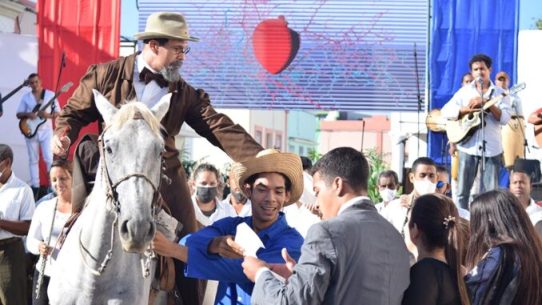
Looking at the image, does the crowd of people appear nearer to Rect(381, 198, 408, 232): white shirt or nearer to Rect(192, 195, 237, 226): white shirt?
Rect(381, 198, 408, 232): white shirt

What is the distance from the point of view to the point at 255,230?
18.0ft

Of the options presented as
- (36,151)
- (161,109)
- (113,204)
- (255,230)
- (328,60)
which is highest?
(328,60)

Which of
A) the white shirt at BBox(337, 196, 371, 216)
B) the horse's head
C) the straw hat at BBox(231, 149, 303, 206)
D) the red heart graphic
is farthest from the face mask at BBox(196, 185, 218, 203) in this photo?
the white shirt at BBox(337, 196, 371, 216)

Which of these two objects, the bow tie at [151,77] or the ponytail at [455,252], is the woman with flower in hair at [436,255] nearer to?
the ponytail at [455,252]

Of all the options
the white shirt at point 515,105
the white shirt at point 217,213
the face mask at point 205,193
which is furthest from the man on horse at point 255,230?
the white shirt at point 515,105

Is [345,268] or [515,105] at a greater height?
[515,105]

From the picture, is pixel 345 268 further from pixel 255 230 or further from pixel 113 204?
pixel 113 204

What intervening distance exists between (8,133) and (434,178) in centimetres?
990

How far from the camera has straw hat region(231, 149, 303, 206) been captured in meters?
5.76

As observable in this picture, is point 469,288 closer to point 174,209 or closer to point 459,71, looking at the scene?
point 174,209

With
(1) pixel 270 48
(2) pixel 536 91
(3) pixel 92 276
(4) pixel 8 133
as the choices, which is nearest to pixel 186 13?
(1) pixel 270 48

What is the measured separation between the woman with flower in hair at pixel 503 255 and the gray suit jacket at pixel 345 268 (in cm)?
116

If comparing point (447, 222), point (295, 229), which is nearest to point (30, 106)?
point (295, 229)

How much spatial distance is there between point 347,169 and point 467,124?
782 centimetres
